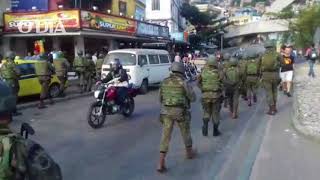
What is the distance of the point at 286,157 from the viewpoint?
8.95 meters

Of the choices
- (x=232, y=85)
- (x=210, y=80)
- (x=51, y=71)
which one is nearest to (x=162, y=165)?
(x=210, y=80)

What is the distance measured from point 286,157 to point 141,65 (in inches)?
547

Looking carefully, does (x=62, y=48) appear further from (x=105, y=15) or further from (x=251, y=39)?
(x=251, y=39)

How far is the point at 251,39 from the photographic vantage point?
362ft

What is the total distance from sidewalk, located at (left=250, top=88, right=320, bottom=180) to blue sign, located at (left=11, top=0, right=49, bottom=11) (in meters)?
20.3

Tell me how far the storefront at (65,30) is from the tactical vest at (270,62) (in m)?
13.7

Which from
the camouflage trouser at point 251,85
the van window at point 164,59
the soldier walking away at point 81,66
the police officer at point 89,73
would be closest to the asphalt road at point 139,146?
the camouflage trouser at point 251,85

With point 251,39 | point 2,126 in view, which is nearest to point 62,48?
point 2,126

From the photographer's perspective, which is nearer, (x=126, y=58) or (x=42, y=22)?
(x=126, y=58)

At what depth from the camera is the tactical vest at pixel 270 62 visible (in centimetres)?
1443

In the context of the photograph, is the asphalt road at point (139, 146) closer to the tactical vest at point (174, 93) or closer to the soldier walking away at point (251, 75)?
the tactical vest at point (174, 93)

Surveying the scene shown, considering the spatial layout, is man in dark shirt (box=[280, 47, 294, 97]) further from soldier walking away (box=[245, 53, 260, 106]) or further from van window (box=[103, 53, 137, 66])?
van window (box=[103, 53, 137, 66])

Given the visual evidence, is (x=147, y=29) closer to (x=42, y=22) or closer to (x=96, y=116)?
(x=42, y=22)

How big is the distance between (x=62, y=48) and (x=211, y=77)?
20.4m
